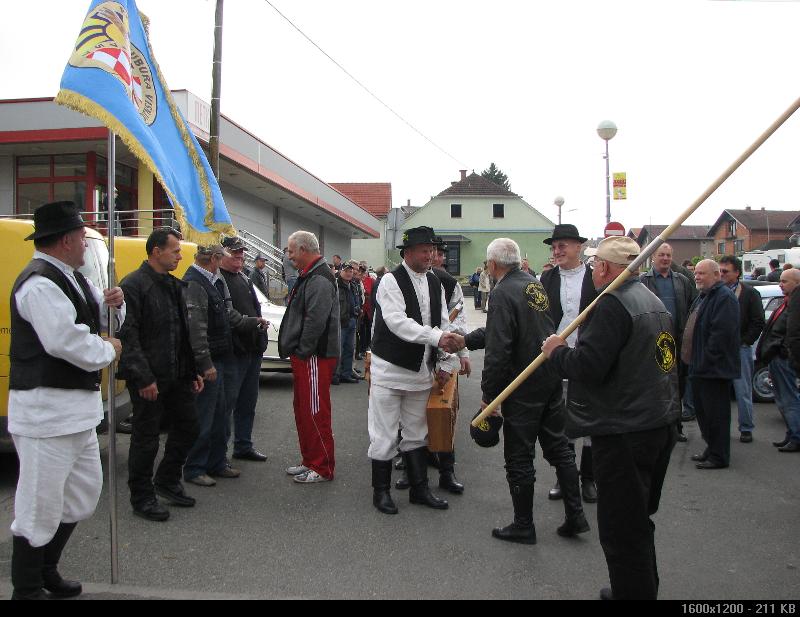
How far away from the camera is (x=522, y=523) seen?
178 inches

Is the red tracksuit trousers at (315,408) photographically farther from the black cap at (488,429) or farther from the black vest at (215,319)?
the black cap at (488,429)

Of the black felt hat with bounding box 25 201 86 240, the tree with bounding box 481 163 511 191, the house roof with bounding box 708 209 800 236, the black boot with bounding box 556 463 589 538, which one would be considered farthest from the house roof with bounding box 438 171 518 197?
the black felt hat with bounding box 25 201 86 240

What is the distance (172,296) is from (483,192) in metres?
53.3

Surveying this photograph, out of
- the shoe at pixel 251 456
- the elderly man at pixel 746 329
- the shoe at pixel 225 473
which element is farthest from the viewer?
the elderly man at pixel 746 329

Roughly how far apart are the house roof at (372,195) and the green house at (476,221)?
128 inches

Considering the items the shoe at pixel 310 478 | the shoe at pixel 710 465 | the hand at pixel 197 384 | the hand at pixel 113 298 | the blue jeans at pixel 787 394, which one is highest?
the hand at pixel 113 298

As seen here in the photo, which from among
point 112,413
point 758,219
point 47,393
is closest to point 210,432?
point 112,413

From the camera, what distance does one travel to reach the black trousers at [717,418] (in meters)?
6.36

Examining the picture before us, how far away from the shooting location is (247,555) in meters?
4.24

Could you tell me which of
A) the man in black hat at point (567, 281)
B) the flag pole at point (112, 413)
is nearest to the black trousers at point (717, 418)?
the man in black hat at point (567, 281)

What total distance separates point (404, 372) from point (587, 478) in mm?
1810

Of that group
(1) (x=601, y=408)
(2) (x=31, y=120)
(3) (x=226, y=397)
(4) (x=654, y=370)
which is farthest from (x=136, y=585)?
(2) (x=31, y=120)

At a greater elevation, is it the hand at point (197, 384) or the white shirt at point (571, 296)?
the white shirt at point (571, 296)

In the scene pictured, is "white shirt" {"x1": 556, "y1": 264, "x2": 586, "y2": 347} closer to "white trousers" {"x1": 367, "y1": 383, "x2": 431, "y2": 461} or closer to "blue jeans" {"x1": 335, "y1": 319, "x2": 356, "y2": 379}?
"white trousers" {"x1": 367, "y1": 383, "x2": 431, "y2": 461}
